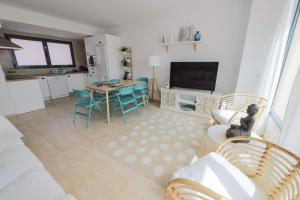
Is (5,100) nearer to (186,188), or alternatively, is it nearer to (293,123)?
(186,188)

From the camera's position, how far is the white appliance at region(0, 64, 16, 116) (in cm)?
292

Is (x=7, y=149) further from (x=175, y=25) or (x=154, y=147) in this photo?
(x=175, y=25)

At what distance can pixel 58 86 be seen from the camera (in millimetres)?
4555

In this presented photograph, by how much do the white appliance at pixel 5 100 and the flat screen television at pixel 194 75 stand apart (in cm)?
392

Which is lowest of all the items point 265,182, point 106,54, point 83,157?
point 83,157

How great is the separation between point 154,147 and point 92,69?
421 centimetres

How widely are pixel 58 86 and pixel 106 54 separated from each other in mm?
2067

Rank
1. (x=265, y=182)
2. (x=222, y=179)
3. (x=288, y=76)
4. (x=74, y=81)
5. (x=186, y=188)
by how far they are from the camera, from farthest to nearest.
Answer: (x=74, y=81) → (x=288, y=76) → (x=265, y=182) → (x=222, y=179) → (x=186, y=188)

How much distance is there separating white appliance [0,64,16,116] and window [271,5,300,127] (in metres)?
5.26

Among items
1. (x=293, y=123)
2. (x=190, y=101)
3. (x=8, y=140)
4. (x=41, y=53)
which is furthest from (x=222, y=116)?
(x=41, y=53)

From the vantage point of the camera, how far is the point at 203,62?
294 centimetres

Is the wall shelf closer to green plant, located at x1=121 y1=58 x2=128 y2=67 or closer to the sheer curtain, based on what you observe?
green plant, located at x1=121 y1=58 x2=128 y2=67

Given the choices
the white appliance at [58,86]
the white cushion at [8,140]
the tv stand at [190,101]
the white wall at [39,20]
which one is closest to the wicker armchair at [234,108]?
the tv stand at [190,101]

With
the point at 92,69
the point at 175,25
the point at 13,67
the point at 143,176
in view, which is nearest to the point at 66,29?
the point at 92,69
